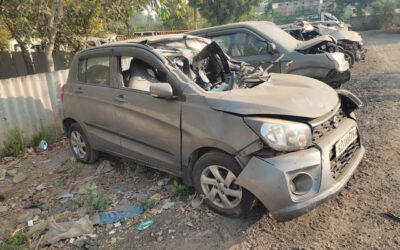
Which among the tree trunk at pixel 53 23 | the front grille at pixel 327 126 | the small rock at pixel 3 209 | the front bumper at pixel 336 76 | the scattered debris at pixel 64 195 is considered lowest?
the small rock at pixel 3 209

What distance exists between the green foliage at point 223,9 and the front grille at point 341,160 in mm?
25500

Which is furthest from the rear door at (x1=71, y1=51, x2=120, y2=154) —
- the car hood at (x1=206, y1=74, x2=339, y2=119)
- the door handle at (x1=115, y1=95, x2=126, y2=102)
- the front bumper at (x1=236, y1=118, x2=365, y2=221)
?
the front bumper at (x1=236, y1=118, x2=365, y2=221)

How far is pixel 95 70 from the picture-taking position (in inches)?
170

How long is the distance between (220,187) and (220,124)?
0.62 metres

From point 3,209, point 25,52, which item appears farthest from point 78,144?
point 25,52

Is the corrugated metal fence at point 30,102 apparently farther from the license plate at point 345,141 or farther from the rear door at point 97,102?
the license plate at point 345,141

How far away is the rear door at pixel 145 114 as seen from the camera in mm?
3305

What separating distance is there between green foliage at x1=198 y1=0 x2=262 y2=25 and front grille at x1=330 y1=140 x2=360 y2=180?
25500 millimetres

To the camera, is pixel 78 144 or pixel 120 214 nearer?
pixel 120 214

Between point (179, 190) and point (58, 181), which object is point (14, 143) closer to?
point (58, 181)

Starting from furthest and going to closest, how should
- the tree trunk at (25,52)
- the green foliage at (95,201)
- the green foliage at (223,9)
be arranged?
the green foliage at (223,9) → the tree trunk at (25,52) → the green foliage at (95,201)

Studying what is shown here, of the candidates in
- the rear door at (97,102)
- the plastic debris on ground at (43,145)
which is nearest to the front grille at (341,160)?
the rear door at (97,102)

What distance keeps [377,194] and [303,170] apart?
1.24m

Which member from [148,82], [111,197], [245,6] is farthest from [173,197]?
[245,6]
